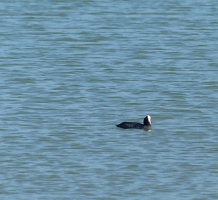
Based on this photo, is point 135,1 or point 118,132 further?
point 135,1

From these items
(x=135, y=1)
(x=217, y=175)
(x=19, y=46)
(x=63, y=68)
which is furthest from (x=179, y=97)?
(x=135, y=1)

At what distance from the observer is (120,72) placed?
26.5 metres

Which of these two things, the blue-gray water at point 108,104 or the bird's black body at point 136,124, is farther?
the bird's black body at point 136,124

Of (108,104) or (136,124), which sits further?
(108,104)

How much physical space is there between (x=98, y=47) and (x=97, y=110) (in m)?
8.77

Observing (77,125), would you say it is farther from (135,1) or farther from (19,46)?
(135,1)

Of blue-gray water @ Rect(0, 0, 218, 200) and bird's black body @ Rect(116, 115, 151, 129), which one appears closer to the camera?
blue-gray water @ Rect(0, 0, 218, 200)

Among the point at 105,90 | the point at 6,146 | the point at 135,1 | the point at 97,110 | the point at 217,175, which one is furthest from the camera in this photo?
the point at 135,1

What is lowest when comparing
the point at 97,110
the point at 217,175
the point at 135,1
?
the point at 217,175

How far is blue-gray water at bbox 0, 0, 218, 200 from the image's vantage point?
661 inches

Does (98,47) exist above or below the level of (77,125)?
above

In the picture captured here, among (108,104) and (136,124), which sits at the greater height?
(108,104)

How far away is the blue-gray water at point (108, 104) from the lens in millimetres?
16797

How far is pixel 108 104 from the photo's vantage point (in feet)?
74.6
